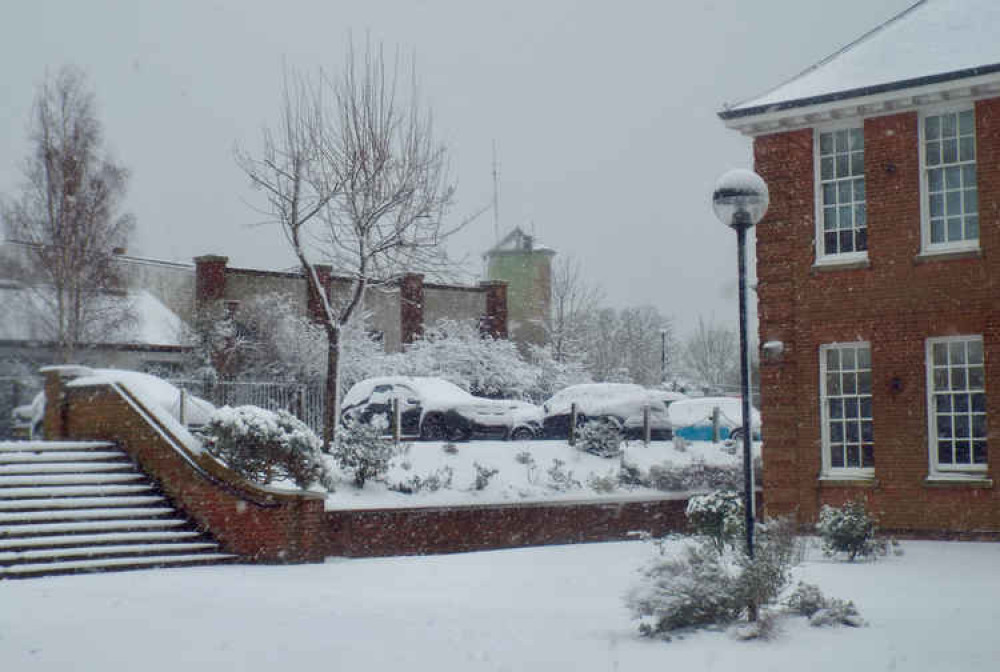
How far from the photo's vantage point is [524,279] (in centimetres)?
6284

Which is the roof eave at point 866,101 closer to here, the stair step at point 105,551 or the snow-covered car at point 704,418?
the stair step at point 105,551

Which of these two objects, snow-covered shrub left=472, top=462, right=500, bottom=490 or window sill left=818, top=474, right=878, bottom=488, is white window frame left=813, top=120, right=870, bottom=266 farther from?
snow-covered shrub left=472, top=462, right=500, bottom=490

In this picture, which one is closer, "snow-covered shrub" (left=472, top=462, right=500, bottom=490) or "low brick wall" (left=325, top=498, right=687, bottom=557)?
"low brick wall" (left=325, top=498, right=687, bottom=557)

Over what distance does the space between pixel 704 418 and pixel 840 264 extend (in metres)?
14.5

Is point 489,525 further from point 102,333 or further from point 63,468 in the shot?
point 102,333

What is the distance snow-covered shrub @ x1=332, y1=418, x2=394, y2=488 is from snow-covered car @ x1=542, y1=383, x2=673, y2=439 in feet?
29.6

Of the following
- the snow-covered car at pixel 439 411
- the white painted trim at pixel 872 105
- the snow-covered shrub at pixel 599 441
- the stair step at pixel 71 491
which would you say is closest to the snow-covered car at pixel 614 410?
the snow-covered car at pixel 439 411

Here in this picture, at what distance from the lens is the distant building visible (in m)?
59.7

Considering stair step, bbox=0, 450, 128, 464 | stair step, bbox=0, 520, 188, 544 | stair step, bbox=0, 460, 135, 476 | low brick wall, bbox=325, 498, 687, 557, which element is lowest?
low brick wall, bbox=325, 498, 687, 557

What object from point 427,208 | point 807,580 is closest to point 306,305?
point 427,208

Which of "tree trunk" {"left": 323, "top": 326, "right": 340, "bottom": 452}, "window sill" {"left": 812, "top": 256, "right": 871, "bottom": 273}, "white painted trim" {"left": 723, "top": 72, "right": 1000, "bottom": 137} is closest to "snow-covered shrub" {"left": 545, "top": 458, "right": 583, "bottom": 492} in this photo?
"tree trunk" {"left": 323, "top": 326, "right": 340, "bottom": 452}

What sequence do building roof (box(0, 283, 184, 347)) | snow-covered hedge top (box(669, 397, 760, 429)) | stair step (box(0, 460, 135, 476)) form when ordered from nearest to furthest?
1. stair step (box(0, 460, 135, 476))
2. snow-covered hedge top (box(669, 397, 760, 429))
3. building roof (box(0, 283, 184, 347))

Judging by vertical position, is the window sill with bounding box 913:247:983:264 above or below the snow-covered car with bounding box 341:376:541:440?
above

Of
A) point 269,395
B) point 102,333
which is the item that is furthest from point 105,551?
point 102,333
